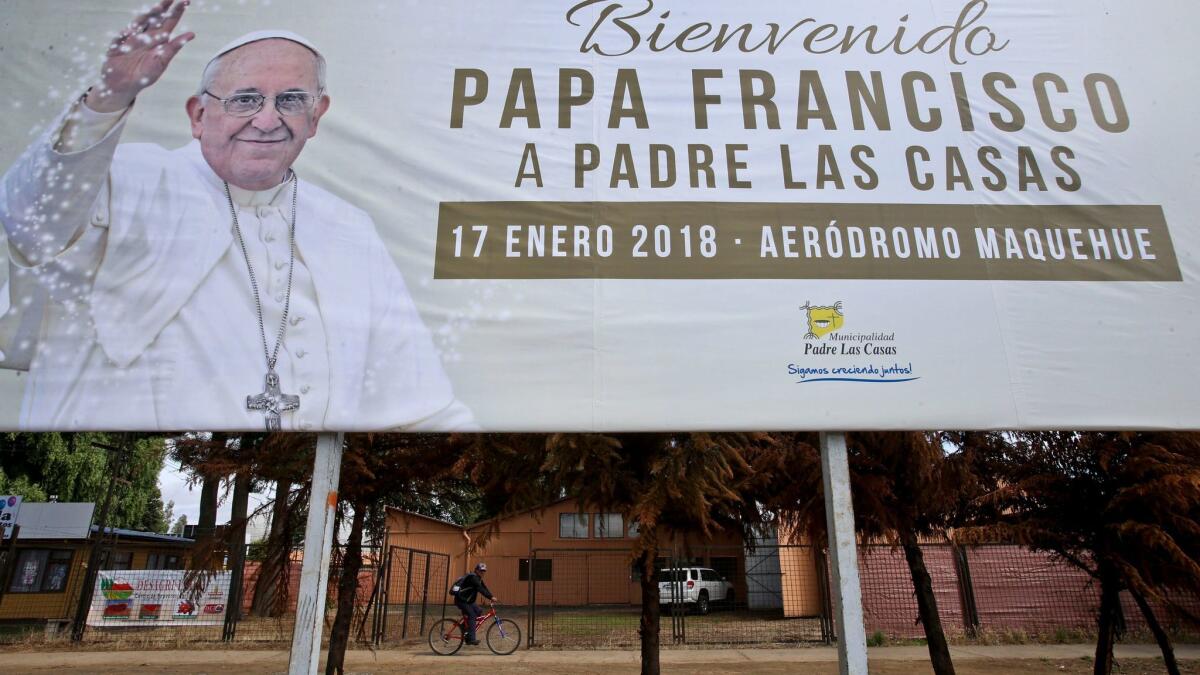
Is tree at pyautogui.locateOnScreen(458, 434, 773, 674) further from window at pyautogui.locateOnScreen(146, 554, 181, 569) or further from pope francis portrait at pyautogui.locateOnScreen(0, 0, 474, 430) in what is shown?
window at pyautogui.locateOnScreen(146, 554, 181, 569)

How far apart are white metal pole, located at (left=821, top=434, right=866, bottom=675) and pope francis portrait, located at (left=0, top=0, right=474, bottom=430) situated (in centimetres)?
228

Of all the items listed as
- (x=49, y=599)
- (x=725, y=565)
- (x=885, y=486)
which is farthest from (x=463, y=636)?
(x=49, y=599)

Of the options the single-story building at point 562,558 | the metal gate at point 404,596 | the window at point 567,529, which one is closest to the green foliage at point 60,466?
the metal gate at point 404,596

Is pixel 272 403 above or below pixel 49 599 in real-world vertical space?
above

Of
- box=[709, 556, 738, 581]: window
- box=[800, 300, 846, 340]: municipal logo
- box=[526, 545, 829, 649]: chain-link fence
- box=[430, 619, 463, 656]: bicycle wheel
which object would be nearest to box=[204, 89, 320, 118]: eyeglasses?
box=[800, 300, 846, 340]: municipal logo

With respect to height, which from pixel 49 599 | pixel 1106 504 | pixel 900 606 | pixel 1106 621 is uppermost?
pixel 1106 504

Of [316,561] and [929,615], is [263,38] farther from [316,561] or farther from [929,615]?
[929,615]

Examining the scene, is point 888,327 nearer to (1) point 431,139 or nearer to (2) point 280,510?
(1) point 431,139

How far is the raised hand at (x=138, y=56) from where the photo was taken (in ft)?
16.5

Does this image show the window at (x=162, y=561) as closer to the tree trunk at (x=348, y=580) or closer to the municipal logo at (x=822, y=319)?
the tree trunk at (x=348, y=580)

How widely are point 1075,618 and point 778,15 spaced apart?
44.2 ft

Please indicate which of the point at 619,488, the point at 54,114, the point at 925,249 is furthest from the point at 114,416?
the point at 925,249

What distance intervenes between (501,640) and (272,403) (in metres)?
10.3

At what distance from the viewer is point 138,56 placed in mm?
5172
